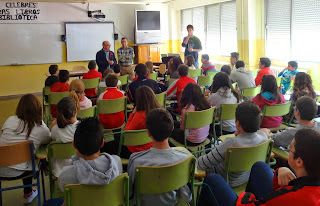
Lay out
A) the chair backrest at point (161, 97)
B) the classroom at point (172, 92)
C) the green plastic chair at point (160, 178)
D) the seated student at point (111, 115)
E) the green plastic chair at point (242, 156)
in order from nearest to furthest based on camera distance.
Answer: the green plastic chair at point (160, 178) → the classroom at point (172, 92) → the green plastic chair at point (242, 156) → the seated student at point (111, 115) → the chair backrest at point (161, 97)

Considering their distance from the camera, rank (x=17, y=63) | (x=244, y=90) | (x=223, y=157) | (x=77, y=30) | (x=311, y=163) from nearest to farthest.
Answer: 1. (x=311, y=163)
2. (x=223, y=157)
3. (x=244, y=90)
4. (x=17, y=63)
5. (x=77, y=30)

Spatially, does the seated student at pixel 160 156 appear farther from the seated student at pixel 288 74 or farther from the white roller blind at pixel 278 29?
the white roller blind at pixel 278 29

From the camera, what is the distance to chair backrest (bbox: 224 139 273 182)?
2141 millimetres

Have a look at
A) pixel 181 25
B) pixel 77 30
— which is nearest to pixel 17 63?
pixel 77 30

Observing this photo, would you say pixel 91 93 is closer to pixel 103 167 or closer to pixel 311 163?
pixel 103 167

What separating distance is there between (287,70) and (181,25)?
6.75 m

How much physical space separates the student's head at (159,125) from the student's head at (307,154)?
859 mm

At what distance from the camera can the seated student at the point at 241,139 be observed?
7.36 ft

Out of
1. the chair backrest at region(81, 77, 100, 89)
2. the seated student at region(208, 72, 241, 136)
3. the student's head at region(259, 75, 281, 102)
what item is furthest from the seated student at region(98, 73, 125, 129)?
the student's head at region(259, 75, 281, 102)

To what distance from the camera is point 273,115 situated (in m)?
3.62

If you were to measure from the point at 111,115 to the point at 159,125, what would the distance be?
7.15 feet

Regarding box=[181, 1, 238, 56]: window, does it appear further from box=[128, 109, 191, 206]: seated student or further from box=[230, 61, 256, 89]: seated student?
box=[128, 109, 191, 206]: seated student

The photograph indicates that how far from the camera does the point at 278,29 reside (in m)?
7.62

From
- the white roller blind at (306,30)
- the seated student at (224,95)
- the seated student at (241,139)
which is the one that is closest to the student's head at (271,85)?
the seated student at (224,95)
